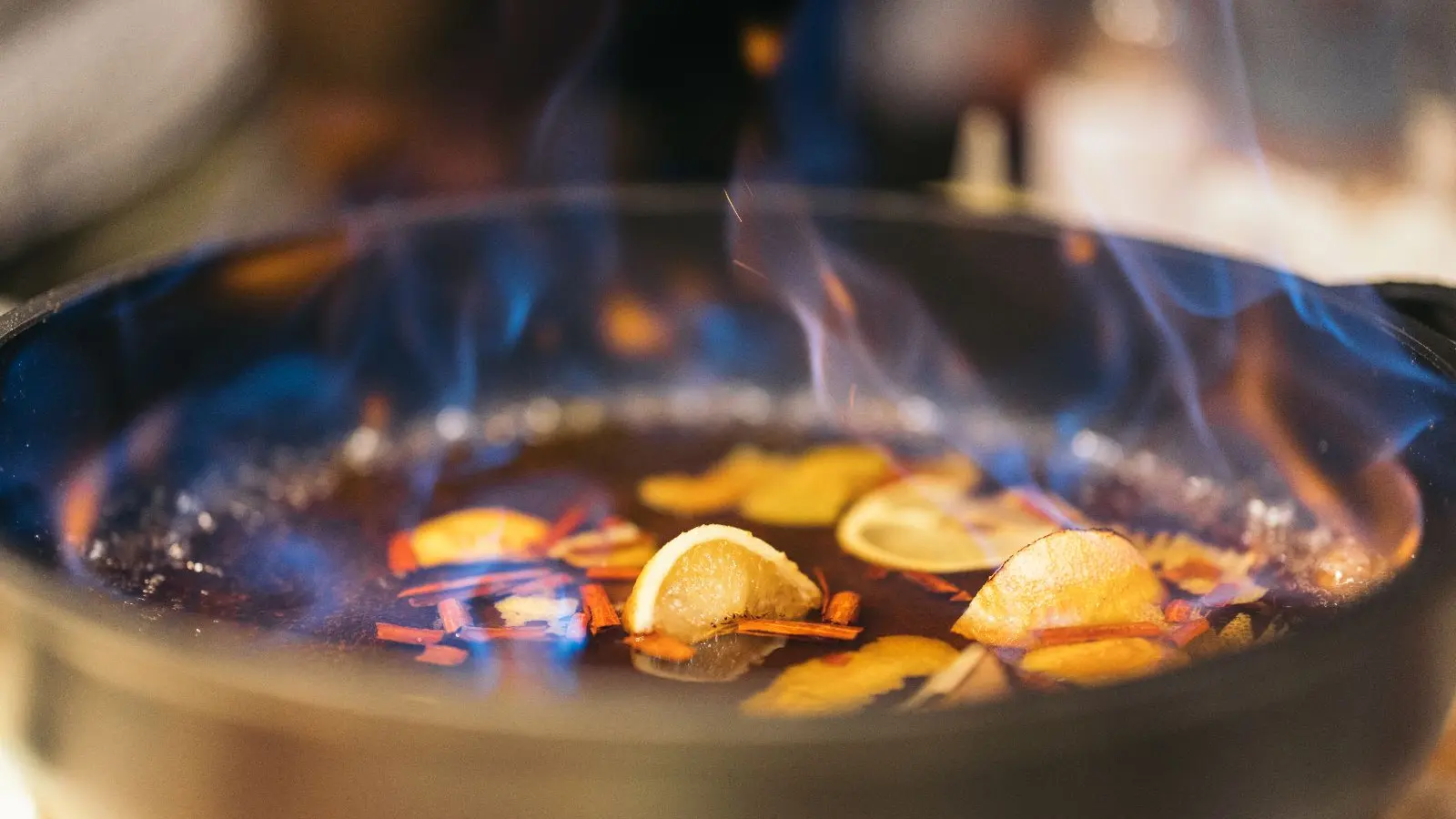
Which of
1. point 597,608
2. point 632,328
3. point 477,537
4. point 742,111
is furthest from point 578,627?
point 742,111

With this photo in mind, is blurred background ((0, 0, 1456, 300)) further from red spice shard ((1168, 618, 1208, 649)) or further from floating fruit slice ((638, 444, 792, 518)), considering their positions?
red spice shard ((1168, 618, 1208, 649))

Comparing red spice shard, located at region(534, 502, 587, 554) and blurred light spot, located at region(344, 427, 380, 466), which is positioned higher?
blurred light spot, located at region(344, 427, 380, 466)

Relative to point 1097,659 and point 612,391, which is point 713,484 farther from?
point 1097,659

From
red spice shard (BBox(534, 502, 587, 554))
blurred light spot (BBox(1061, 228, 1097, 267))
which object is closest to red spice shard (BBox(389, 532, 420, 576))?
red spice shard (BBox(534, 502, 587, 554))

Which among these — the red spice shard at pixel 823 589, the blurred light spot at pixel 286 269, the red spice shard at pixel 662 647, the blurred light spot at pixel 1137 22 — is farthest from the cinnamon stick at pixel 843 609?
the blurred light spot at pixel 1137 22

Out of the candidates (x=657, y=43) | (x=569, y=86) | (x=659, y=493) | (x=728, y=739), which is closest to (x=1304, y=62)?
(x=657, y=43)

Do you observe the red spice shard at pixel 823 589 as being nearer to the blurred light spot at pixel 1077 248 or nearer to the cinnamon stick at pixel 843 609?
the cinnamon stick at pixel 843 609
